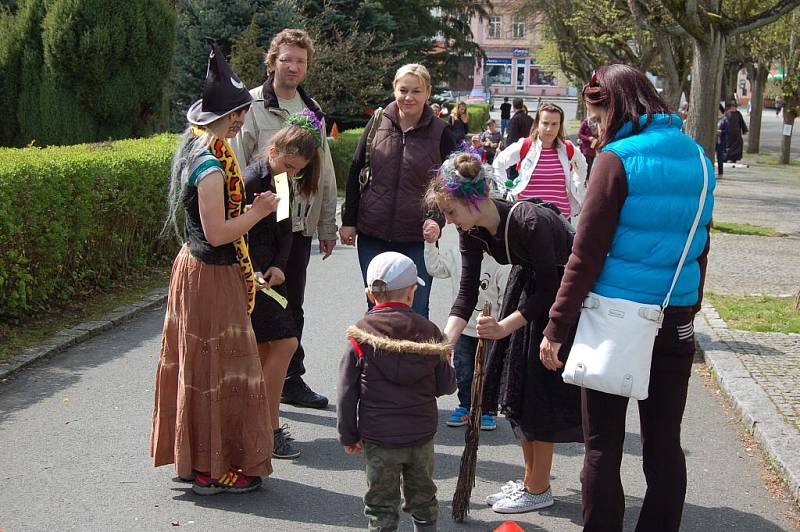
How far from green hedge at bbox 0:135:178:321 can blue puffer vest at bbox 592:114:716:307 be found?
16.5 feet

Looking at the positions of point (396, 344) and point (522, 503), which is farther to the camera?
point (522, 503)

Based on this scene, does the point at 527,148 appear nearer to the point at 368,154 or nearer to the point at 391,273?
the point at 368,154

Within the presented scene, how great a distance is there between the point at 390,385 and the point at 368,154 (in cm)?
252

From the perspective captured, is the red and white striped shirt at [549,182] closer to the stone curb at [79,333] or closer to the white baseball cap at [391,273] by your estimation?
the stone curb at [79,333]

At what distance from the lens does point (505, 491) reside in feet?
15.6

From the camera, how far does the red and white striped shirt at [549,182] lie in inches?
308

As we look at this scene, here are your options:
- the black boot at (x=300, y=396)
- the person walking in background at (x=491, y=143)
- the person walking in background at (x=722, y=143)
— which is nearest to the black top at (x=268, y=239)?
the black boot at (x=300, y=396)

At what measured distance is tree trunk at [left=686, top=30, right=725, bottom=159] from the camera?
45.9 ft

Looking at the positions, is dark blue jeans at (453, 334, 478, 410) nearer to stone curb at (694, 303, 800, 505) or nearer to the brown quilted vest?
the brown quilted vest

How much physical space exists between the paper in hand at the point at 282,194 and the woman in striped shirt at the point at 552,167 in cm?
334

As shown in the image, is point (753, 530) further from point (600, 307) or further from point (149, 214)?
point (149, 214)

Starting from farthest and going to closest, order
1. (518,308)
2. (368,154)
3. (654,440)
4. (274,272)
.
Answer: (368,154) < (274,272) < (518,308) < (654,440)

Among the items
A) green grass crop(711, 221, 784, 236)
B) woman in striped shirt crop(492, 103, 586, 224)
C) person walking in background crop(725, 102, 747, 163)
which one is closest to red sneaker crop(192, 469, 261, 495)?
woman in striped shirt crop(492, 103, 586, 224)

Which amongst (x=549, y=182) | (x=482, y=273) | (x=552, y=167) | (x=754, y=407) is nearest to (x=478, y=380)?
(x=482, y=273)
